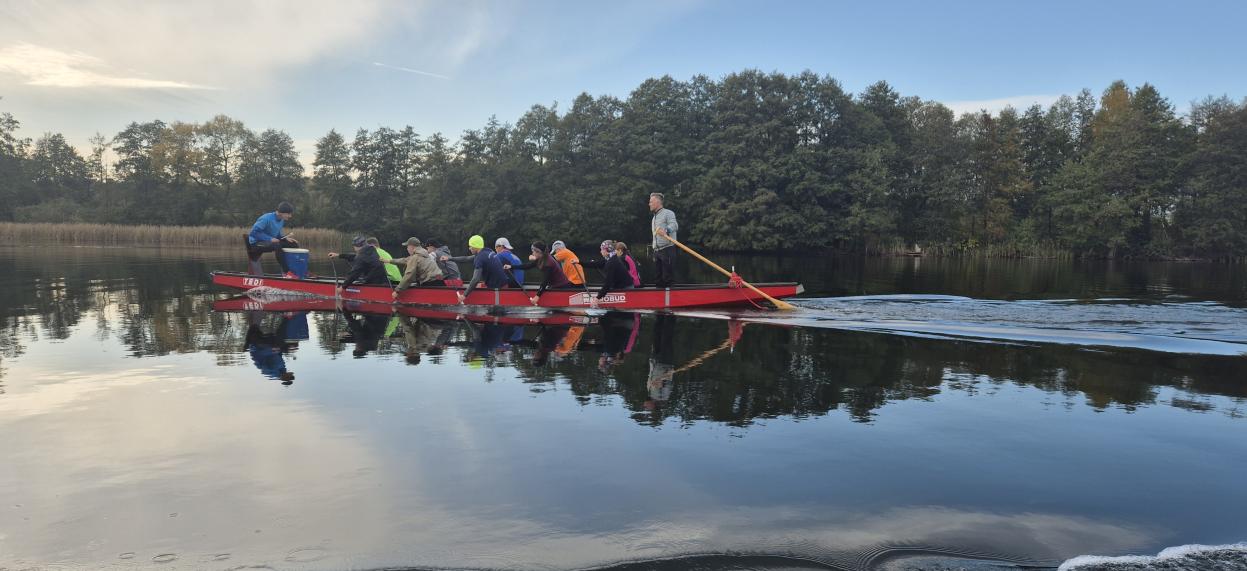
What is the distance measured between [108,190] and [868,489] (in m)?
87.8

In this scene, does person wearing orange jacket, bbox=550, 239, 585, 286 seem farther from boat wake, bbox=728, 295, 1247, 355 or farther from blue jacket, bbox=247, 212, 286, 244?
blue jacket, bbox=247, 212, 286, 244

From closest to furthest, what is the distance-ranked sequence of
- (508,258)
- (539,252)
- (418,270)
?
(539,252) → (508,258) → (418,270)

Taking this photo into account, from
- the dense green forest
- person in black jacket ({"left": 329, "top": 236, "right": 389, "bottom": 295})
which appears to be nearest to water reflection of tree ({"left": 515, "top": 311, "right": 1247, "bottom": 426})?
person in black jacket ({"left": 329, "top": 236, "right": 389, "bottom": 295})

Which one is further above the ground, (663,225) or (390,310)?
(663,225)

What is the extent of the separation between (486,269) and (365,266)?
311 centimetres

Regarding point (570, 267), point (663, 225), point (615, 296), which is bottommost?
point (615, 296)

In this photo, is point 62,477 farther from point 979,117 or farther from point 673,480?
point 979,117

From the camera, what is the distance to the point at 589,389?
7637mm

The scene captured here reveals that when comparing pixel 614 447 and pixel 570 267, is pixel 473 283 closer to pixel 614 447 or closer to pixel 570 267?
pixel 570 267

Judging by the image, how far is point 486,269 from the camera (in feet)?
45.3

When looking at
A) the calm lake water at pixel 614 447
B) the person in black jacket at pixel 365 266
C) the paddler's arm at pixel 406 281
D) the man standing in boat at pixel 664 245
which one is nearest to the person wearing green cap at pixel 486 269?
the paddler's arm at pixel 406 281

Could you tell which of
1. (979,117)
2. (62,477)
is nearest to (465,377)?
(62,477)

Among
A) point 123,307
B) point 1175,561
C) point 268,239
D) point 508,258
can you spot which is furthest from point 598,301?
point 1175,561

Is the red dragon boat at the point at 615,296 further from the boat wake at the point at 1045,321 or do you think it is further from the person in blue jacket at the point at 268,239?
the person in blue jacket at the point at 268,239
